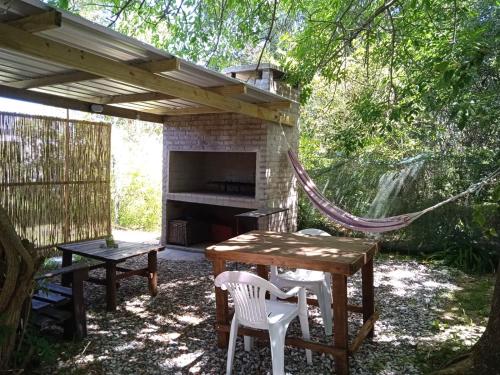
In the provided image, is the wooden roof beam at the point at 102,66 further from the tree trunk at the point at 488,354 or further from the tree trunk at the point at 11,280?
the tree trunk at the point at 488,354

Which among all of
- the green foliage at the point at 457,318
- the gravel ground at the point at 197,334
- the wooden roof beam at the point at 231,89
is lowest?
the gravel ground at the point at 197,334

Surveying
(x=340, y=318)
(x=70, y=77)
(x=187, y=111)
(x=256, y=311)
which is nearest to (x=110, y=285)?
(x=256, y=311)

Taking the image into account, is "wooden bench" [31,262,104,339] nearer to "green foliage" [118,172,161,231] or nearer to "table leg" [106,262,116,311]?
"table leg" [106,262,116,311]

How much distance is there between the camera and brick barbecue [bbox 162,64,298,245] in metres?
5.62

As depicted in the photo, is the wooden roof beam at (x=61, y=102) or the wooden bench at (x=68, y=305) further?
the wooden roof beam at (x=61, y=102)


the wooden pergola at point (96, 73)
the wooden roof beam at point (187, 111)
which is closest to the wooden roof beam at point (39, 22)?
the wooden pergola at point (96, 73)

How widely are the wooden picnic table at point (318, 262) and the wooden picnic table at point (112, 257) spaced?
1.14 metres

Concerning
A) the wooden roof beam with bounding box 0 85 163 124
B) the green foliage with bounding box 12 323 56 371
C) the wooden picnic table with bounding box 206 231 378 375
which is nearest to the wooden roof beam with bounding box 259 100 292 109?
the wooden roof beam with bounding box 0 85 163 124

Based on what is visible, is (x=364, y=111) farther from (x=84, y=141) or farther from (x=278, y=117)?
(x=84, y=141)

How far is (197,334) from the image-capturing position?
10.4 feet

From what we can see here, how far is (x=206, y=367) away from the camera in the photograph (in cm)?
265

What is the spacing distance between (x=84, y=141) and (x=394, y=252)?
498 cm

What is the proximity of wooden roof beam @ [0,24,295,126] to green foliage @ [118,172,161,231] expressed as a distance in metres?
4.41

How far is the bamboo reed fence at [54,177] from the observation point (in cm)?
489
